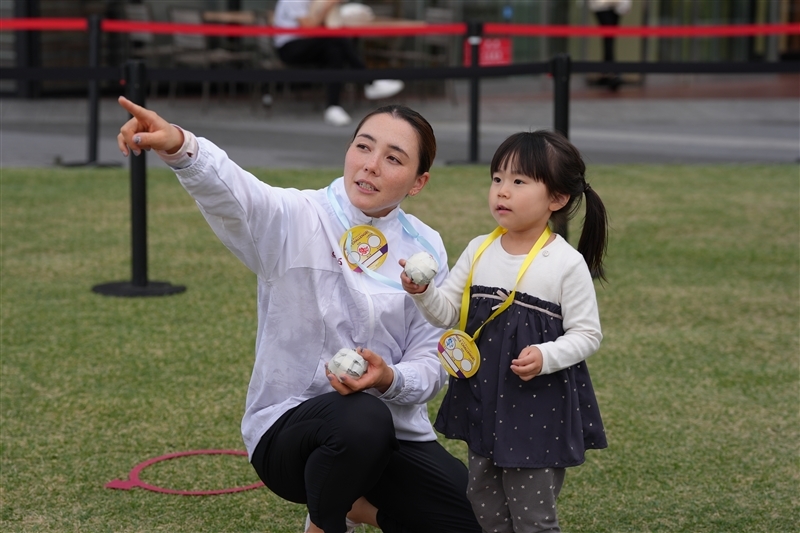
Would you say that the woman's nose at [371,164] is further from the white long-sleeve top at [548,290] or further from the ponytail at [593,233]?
the ponytail at [593,233]

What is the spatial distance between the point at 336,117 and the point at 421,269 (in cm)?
1044

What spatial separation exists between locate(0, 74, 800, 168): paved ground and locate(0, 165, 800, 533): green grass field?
2210mm

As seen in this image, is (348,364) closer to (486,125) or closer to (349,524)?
(349,524)

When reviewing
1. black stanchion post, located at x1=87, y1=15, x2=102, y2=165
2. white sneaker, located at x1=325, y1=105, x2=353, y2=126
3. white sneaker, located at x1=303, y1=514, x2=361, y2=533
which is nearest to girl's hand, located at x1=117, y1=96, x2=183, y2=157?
white sneaker, located at x1=303, y1=514, x2=361, y2=533

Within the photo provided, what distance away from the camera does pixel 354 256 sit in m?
2.77

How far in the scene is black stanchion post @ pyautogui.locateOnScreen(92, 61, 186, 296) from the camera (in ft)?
18.0

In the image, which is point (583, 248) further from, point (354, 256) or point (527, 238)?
point (354, 256)

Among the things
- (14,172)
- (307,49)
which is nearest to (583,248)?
(14,172)

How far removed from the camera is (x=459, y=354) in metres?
2.59

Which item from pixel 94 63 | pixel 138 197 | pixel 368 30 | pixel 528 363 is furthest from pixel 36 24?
pixel 528 363

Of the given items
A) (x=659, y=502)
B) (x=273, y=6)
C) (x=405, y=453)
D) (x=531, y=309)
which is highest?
(x=273, y=6)

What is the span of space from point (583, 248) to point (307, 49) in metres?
9.39

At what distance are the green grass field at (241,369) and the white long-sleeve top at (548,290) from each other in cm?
89

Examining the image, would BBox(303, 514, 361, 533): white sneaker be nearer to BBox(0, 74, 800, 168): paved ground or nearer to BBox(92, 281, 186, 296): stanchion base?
BBox(92, 281, 186, 296): stanchion base
